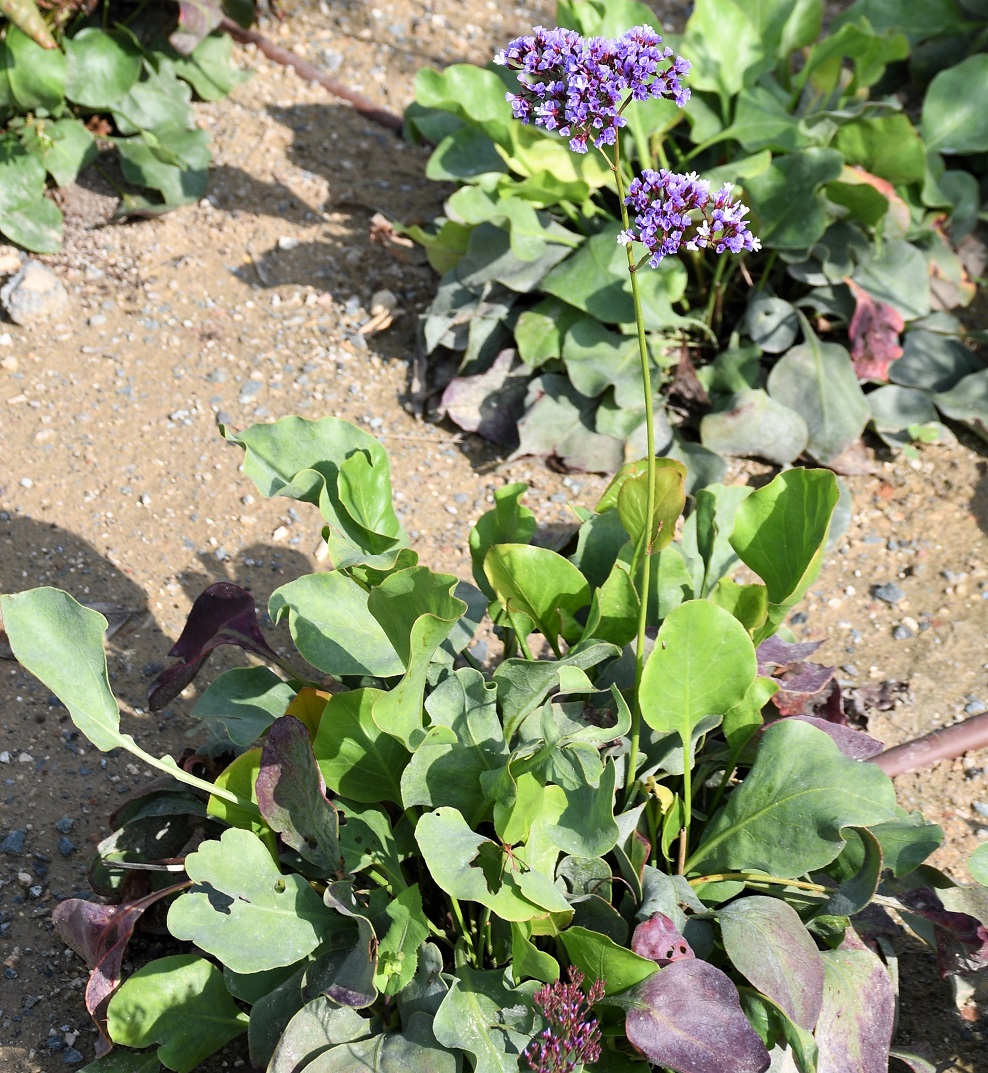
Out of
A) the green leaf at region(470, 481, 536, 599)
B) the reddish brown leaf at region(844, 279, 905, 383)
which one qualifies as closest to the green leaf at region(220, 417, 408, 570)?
the green leaf at region(470, 481, 536, 599)

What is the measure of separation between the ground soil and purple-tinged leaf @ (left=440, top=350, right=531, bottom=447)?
8 centimetres

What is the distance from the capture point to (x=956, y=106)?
3.48 metres

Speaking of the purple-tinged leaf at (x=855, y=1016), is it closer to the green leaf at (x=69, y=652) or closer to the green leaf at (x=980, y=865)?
the green leaf at (x=980, y=865)

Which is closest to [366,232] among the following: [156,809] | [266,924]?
[156,809]

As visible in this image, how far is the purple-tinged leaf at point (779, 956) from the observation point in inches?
64.7

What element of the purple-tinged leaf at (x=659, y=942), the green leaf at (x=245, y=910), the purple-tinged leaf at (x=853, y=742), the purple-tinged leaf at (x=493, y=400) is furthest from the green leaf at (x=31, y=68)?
the purple-tinged leaf at (x=659, y=942)

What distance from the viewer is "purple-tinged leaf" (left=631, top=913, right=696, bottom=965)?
1703 mm

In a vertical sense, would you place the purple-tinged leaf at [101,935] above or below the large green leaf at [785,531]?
below

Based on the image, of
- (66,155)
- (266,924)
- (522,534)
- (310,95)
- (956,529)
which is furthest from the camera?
(310,95)

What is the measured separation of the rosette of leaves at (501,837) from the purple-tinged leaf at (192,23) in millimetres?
2069

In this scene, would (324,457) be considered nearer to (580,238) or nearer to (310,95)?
(580,238)

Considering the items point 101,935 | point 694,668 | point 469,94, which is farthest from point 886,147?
point 101,935

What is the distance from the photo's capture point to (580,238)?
3225 millimetres

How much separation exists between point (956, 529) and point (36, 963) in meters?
2.42
